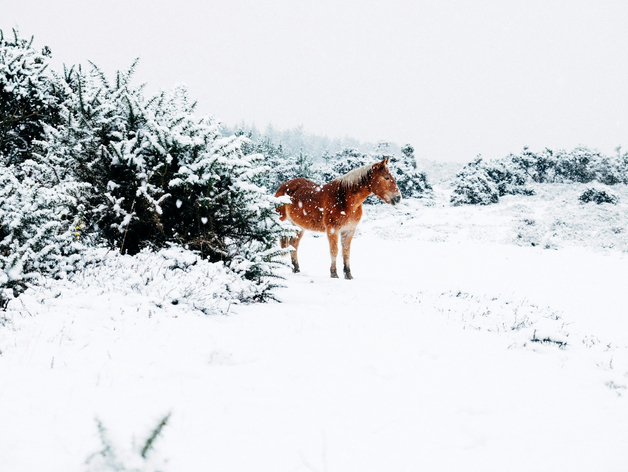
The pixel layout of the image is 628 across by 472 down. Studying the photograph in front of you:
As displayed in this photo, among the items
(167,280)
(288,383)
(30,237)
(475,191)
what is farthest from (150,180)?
(475,191)

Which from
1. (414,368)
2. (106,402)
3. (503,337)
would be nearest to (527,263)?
(503,337)

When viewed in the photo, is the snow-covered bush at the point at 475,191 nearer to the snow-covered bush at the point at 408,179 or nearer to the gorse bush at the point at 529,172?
A: the gorse bush at the point at 529,172

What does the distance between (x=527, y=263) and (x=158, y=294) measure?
11.1 meters

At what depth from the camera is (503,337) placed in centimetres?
359

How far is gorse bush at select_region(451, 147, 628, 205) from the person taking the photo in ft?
78.7

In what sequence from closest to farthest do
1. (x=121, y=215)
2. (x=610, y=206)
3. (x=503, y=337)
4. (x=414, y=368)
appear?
1. (x=414, y=368)
2. (x=503, y=337)
3. (x=121, y=215)
4. (x=610, y=206)

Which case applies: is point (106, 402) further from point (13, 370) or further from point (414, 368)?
point (414, 368)

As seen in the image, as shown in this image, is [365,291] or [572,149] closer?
[365,291]

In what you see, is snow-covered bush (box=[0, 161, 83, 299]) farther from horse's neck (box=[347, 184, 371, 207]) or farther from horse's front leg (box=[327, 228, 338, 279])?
horse's neck (box=[347, 184, 371, 207])

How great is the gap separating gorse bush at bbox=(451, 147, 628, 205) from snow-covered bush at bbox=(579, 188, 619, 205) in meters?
4.45

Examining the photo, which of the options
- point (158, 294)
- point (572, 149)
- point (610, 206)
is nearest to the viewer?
point (158, 294)

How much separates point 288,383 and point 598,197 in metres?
24.5

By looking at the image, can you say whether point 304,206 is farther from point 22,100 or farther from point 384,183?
point 22,100

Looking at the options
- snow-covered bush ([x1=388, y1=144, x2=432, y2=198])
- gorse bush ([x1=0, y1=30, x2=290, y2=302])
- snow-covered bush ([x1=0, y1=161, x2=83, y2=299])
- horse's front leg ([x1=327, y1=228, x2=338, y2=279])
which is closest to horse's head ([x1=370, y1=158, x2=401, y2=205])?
horse's front leg ([x1=327, y1=228, x2=338, y2=279])
